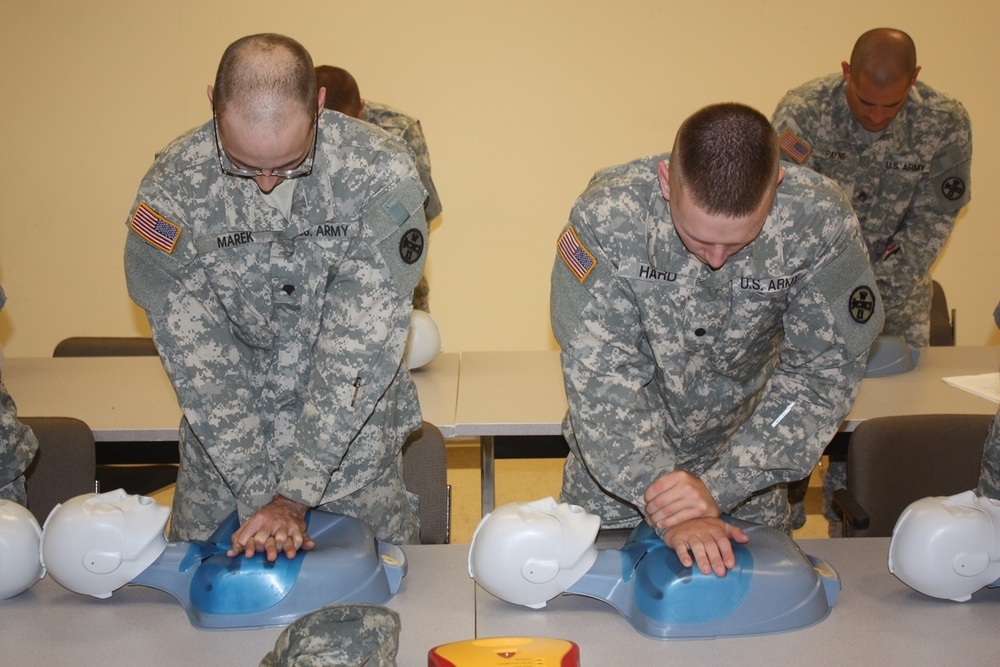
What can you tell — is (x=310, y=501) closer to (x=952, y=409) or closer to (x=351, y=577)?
(x=351, y=577)

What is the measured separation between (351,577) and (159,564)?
1.02 feet

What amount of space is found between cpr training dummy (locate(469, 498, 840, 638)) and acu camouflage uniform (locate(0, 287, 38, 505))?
3.31ft

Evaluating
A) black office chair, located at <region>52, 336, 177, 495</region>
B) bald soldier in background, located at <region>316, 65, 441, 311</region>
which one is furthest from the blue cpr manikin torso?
bald soldier in background, located at <region>316, 65, 441, 311</region>

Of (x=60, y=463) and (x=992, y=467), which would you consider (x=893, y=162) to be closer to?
(x=992, y=467)

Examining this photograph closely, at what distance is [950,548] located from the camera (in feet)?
4.84

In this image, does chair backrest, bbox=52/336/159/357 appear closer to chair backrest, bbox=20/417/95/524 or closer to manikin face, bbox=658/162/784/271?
chair backrest, bbox=20/417/95/524

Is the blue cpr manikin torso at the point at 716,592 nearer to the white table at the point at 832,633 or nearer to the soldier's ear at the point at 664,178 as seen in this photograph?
the white table at the point at 832,633

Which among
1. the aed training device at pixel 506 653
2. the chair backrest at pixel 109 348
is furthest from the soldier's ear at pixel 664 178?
the chair backrest at pixel 109 348

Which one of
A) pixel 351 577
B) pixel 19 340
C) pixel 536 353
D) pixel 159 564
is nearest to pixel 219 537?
pixel 159 564

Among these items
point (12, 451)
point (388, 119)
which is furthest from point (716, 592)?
point (388, 119)

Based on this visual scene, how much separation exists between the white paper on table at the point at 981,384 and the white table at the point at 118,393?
144cm

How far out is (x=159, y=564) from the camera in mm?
1528

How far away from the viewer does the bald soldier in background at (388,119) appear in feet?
9.66

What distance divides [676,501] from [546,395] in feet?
3.55
